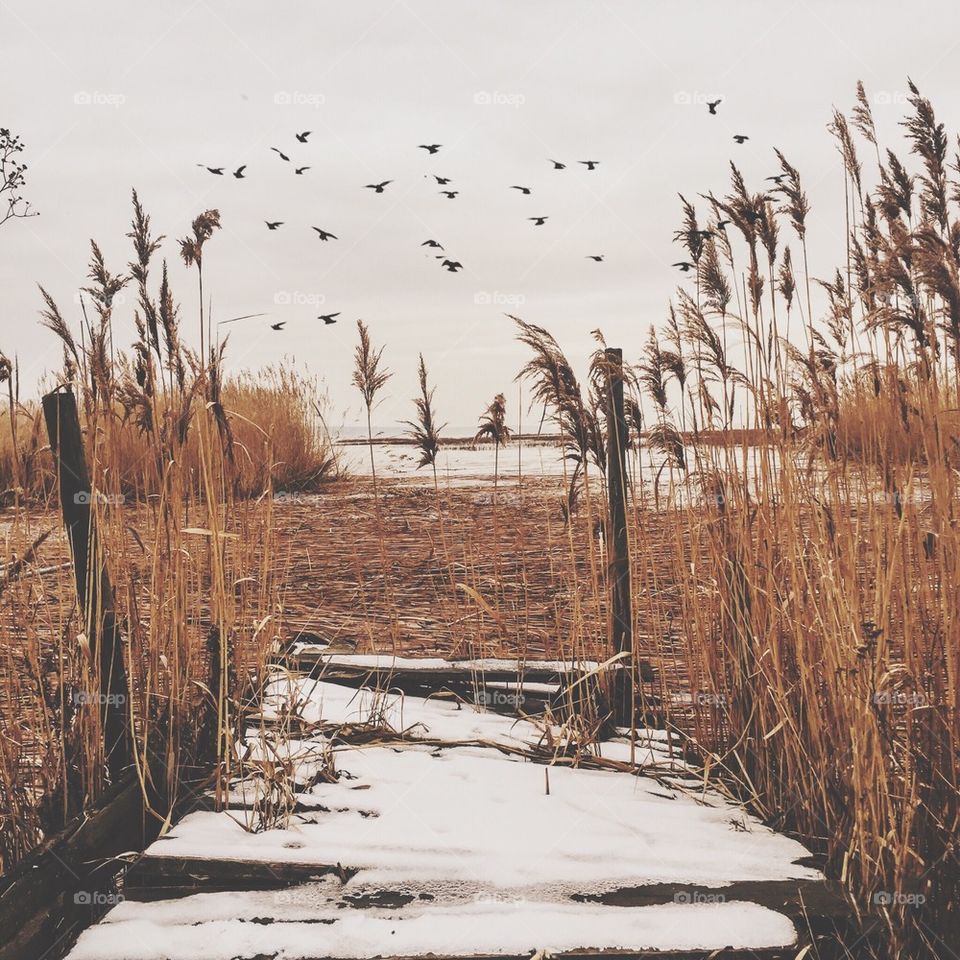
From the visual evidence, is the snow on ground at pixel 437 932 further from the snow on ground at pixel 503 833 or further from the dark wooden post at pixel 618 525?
the dark wooden post at pixel 618 525

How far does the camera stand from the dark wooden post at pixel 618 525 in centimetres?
303

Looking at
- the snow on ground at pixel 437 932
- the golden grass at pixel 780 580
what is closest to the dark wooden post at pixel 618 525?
the golden grass at pixel 780 580

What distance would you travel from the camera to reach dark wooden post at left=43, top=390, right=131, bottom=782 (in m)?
2.30

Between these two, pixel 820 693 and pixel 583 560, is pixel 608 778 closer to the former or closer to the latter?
pixel 820 693

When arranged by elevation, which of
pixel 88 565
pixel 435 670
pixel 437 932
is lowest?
pixel 437 932

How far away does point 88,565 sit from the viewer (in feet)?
7.58

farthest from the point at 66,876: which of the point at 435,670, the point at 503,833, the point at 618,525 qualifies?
the point at 618,525

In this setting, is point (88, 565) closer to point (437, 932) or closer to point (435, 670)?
point (437, 932)

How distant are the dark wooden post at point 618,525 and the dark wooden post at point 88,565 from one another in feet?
4.99

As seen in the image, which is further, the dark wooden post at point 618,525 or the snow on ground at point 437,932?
the dark wooden post at point 618,525

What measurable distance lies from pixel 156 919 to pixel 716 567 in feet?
5.45

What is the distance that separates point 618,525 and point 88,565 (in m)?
1.65

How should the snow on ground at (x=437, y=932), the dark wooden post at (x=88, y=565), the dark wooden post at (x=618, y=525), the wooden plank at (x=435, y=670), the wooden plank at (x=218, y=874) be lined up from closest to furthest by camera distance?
the snow on ground at (x=437, y=932) → the wooden plank at (x=218, y=874) → the dark wooden post at (x=88, y=565) → the dark wooden post at (x=618, y=525) → the wooden plank at (x=435, y=670)

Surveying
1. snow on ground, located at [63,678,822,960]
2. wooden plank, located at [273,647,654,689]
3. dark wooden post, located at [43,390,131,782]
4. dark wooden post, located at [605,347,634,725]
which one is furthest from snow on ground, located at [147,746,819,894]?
wooden plank, located at [273,647,654,689]
